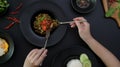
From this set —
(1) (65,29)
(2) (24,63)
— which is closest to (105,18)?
(1) (65,29)

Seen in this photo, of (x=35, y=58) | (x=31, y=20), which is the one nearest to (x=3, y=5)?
(x=31, y=20)

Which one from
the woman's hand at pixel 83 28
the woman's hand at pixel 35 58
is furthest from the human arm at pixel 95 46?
the woman's hand at pixel 35 58

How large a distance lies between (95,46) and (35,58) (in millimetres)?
316

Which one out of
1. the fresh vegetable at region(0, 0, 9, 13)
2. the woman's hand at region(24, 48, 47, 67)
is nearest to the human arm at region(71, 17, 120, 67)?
the woman's hand at region(24, 48, 47, 67)

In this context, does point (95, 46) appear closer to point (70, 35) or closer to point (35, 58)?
point (70, 35)

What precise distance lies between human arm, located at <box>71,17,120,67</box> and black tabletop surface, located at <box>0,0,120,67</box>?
3 centimetres


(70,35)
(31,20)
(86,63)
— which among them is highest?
(31,20)

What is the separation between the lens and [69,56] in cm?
213

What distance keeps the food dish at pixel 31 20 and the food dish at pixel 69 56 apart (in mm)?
71

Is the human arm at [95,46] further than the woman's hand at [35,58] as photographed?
Yes

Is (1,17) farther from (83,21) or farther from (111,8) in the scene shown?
(111,8)

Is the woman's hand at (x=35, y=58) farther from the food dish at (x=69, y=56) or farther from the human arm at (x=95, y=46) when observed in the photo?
the human arm at (x=95, y=46)

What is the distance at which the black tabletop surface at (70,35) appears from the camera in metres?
2.15

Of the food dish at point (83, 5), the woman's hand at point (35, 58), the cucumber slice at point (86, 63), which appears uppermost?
the food dish at point (83, 5)
